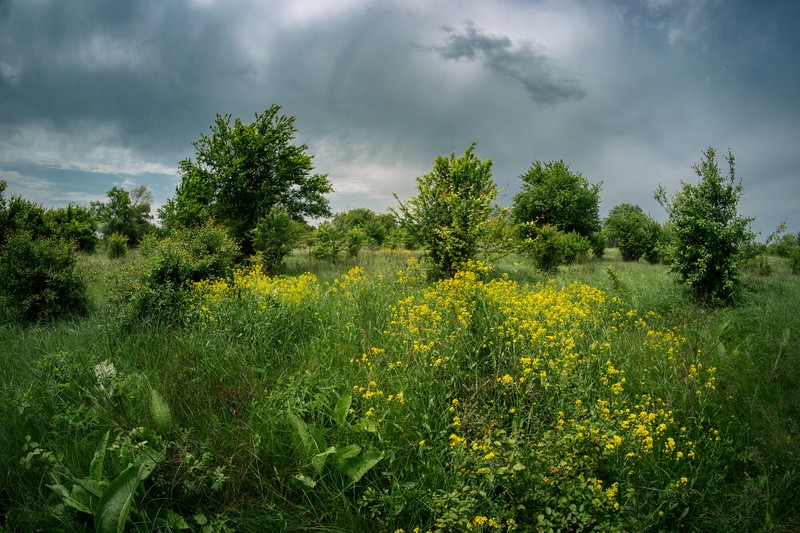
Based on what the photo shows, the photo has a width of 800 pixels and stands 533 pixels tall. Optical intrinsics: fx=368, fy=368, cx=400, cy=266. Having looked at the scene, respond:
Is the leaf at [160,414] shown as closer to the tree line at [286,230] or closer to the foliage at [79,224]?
the tree line at [286,230]

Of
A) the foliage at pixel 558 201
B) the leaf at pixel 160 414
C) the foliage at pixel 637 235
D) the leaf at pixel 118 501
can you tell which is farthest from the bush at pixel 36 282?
the foliage at pixel 637 235

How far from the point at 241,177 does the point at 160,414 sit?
1260cm

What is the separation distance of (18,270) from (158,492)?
8.98 m

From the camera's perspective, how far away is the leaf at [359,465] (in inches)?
118

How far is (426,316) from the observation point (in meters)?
5.34

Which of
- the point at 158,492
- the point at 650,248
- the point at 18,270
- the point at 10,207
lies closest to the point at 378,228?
the point at 650,248

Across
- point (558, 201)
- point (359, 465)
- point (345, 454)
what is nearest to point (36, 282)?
point (345, 454)

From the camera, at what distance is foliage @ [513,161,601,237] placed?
26.3 meters

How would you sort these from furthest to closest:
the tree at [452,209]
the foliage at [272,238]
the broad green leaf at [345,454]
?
the foliage at [272,238], the tree at [452,209], the broad green leaf at [345,454]

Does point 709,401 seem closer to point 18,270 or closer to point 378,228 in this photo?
point 18,270

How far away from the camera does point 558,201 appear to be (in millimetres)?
25906

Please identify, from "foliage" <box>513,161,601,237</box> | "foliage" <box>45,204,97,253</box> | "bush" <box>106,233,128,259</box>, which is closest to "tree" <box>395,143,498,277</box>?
"foliage" <box>513,161,601,237</box>

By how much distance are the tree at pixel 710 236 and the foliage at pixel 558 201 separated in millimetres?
16935

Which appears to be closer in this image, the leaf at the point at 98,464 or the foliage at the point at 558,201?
the leaf at the point at 98,464
